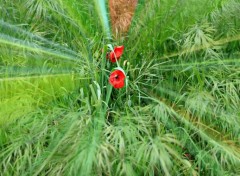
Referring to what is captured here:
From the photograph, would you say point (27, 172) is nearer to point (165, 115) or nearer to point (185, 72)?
point (165, 115)

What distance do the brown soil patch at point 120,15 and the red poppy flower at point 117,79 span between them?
35cm

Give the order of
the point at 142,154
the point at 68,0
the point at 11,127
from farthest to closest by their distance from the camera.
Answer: the point at 68,0, the point at 11,127, the point at 142,154

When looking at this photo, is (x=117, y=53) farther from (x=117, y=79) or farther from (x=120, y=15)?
(x=120, y=15)

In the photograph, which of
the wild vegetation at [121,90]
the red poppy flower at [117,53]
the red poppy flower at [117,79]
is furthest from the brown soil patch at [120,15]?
the red poppy flower at [117,79]

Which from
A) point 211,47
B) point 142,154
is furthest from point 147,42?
point 142,154

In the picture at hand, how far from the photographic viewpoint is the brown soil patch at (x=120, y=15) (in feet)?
8.36

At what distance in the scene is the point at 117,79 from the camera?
7.45ft

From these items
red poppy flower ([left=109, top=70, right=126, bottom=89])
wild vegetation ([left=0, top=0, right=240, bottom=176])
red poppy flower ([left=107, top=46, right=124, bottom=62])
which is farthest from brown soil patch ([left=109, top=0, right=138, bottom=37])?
red poppy flower ([left=109, top=70, right=126, bottom=89])

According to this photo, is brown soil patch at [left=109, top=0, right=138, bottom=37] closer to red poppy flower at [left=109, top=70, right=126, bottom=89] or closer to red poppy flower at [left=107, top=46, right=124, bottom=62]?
red poppy flower at [left=107, top=46, right=124, bottom=62]

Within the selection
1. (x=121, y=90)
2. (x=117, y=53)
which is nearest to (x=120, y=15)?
(x=117, y=53)

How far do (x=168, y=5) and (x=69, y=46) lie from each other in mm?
522

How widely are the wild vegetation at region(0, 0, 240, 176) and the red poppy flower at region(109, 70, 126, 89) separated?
6 centimetres

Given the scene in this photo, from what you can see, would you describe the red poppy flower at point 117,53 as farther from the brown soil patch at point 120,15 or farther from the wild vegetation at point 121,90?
Result: the brown soil patch at point 120,15

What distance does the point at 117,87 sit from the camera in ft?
7.41
